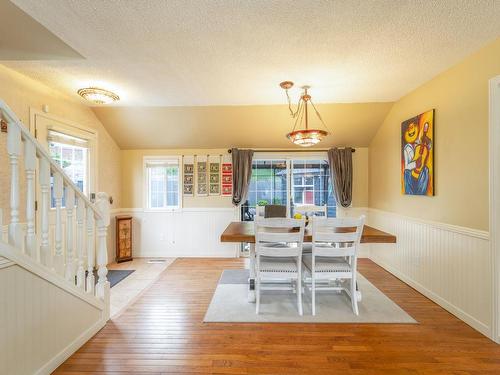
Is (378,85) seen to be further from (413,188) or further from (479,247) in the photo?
(479,247)

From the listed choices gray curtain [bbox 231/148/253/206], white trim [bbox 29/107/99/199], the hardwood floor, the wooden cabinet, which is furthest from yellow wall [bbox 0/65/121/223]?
gray curtain [bbox 231/148/253/206]

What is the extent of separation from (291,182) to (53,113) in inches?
144

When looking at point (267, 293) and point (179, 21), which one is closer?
point (179, 21)

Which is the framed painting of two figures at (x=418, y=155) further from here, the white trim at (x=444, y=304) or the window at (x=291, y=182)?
the window at (x=291, y=182)

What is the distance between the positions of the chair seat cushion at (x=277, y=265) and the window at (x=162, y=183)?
2.62 meters

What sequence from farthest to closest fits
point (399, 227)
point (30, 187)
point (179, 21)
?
point (399, 227), point (179, 21), point (30, 187)

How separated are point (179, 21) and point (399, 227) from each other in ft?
11.7

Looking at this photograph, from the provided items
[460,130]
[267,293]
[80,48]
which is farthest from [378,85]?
[80,48]

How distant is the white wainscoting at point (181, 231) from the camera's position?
4.73 m

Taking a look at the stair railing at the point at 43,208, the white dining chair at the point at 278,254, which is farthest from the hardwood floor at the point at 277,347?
the stair railing at the point at 43,208

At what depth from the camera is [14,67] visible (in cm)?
261

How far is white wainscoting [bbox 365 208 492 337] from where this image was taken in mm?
2236

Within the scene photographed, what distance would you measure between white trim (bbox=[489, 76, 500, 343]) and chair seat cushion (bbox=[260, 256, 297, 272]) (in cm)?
163

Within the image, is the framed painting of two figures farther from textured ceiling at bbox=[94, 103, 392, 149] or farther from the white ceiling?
textured ceiling at bbox=[94, 103, 392, 149]
